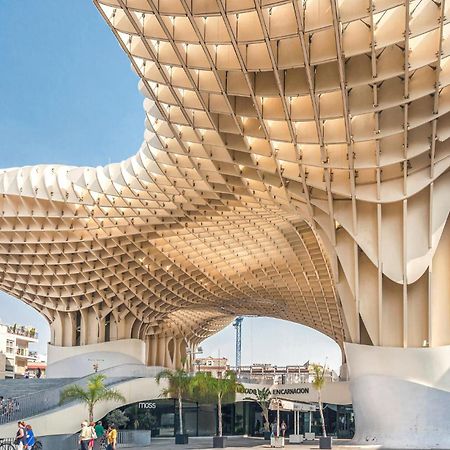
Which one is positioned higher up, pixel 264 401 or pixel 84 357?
pixel 84 357

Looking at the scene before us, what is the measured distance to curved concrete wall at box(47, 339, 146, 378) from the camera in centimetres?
7638

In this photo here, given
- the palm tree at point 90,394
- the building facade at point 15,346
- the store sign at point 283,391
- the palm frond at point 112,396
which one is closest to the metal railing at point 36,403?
the palm tree at point 90,394

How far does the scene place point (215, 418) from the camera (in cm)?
7006

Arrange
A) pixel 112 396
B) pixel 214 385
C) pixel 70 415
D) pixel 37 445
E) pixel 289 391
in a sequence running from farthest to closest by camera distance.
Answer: pixel 289 391 → pixel 214 385 → pixel 112 396 → pixel 70 415 → pixel 37 445

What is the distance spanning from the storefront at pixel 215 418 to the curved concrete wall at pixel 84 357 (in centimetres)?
1265

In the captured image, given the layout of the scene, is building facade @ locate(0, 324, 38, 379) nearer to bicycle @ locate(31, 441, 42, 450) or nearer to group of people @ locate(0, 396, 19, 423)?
group of people @ locate(0, 396, 19, 423)

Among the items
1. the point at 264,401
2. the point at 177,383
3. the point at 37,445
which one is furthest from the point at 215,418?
the point at 37,445

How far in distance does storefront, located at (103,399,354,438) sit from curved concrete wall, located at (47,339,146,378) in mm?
12650

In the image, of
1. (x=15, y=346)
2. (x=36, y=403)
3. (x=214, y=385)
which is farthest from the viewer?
(x=15, y=346)

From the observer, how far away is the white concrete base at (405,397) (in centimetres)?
3522

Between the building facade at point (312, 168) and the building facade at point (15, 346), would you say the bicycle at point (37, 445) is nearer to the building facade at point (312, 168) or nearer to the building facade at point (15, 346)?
the building facade at point (312, 168)

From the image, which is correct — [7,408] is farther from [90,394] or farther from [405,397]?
[405,397]

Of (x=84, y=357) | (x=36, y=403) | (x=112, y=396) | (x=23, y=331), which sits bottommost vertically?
(x=36, y=403)

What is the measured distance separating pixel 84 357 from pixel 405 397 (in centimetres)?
4854
